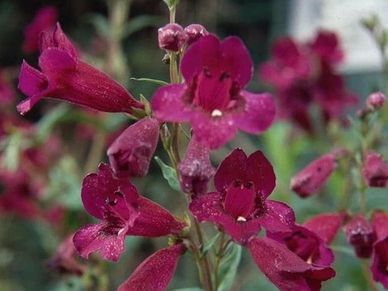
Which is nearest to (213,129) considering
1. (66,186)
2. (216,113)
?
(216,113)

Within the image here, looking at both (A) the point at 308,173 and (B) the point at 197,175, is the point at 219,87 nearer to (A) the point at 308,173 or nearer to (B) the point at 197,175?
(B) the point at 197,175

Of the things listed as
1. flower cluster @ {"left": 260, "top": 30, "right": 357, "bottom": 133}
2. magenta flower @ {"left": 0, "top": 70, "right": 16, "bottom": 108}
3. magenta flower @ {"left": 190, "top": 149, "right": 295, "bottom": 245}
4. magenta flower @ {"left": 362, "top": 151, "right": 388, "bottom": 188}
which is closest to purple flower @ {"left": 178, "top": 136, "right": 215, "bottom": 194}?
magenta flower @ {"left": 190, "top": 149, "right": 295, "bottom": 245}

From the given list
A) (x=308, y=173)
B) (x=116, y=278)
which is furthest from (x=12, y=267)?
(x=308, y=173)

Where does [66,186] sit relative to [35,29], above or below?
below

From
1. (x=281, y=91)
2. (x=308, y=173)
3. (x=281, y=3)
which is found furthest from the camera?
(x=281, y=3)

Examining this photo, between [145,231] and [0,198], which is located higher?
[145,231]

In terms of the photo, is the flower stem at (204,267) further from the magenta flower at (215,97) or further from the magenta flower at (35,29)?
the magenta flower at (35,29)

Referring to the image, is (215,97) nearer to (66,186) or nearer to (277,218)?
(277,218)
